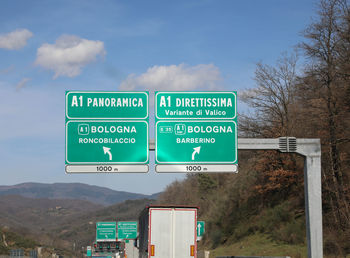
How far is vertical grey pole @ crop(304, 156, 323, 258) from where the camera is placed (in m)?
15.8

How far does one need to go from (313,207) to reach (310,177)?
35.2 inches

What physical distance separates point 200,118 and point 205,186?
7340 cm

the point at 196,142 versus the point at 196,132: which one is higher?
the point at 196,132

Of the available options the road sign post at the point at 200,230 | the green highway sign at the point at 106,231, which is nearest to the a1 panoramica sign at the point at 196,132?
the road sign post at the point at 200,230

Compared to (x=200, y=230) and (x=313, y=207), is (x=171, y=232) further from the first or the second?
(x=313, y=207)

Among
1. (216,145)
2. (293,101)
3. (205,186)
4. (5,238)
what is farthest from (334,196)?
(5,238)

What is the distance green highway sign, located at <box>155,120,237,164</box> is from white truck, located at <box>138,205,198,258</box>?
8.84m

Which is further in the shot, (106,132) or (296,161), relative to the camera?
(296,161)

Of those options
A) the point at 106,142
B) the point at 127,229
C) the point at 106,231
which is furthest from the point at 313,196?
the point at 106,231

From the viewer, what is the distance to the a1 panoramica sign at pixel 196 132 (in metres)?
16.8

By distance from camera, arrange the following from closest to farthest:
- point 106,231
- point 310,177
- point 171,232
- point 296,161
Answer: point 310,177
point 171,232
point 296,161
point 106,231

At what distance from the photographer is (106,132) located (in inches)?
670

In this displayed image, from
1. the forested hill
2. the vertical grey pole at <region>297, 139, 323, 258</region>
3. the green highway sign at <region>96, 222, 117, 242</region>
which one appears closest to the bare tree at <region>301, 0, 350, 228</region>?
the forested hill

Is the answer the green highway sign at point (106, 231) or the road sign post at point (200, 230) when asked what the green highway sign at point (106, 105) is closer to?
the road sign post at point (200, 230)
